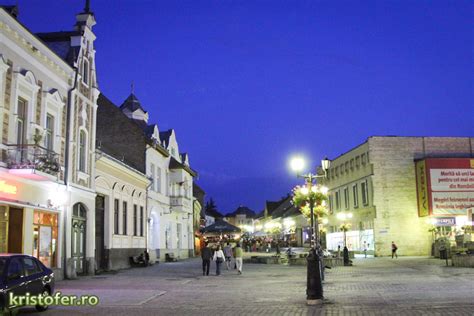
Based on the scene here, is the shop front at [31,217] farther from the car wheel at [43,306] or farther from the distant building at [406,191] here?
the distant building at [406,191]

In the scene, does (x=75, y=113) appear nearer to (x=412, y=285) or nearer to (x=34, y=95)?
(x=34, y=95)

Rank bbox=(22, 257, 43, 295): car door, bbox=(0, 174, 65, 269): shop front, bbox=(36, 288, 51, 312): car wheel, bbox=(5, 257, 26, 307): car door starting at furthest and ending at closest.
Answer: bbox=(0, 174, 65, 269): shop front, bbox=(36, 288, 51, 312): car wheel, bbox=(22, 257, 43, 295): car door, bbox=(5, 257, 26, 307): car door

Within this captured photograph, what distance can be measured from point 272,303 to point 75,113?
42.8 feet

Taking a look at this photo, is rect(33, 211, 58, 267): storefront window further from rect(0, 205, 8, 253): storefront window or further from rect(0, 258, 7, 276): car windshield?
rect(0, 258, 7, 276): car windshield

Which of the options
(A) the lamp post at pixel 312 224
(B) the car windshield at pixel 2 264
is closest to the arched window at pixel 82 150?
(A) the lamp post at pixel 312 224

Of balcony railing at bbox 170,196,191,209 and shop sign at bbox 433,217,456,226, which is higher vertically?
balcony railing at bbox 170,196,191,209

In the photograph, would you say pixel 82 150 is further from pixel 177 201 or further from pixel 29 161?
pixel 177 201

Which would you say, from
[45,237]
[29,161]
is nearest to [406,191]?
[45,237]

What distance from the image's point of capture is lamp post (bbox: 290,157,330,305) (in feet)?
46.7

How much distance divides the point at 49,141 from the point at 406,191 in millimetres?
34970

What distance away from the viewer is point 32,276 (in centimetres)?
1222

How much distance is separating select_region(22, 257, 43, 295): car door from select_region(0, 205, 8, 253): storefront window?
549 centimetres

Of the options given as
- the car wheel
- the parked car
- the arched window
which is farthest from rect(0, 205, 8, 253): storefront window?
the arched window

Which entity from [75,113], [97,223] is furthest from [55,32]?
[97,223]
